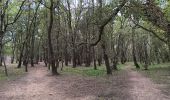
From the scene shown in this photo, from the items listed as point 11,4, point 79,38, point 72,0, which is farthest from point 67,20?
point 11,4

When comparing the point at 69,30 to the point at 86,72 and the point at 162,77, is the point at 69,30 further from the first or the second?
the point at 162,77

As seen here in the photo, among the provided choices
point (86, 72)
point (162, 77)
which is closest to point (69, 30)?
point (86, 72)

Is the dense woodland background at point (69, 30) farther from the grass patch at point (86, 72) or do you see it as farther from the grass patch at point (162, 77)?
the grass patch at point (162, 77)

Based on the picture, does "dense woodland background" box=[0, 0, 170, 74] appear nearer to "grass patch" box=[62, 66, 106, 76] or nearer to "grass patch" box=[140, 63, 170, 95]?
"grass patch" box=[62, 66, 106, 76]

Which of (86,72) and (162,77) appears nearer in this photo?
(162,77)

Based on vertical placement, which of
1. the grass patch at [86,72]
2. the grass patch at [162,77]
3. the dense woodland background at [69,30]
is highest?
the dense woodland background at [69,30]

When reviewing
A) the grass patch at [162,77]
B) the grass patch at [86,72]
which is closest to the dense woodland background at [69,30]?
the grass patch at [86,72]

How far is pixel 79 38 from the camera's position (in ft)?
183


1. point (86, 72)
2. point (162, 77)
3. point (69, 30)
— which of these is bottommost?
point (162, 77)

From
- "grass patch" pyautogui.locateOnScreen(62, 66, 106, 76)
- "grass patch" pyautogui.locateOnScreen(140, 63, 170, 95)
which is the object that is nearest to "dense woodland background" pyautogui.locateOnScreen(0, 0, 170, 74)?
"grass patch" pyautogui.locateOnScreen(62, 66, 106, 76)

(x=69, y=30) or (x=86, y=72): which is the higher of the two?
(x=69, y=30)

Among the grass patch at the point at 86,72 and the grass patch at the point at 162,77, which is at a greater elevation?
the grass patch at the point at 86,72

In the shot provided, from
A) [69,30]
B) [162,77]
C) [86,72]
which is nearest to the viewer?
[162,77]

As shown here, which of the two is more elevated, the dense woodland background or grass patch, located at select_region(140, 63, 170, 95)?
the dense woodland background
